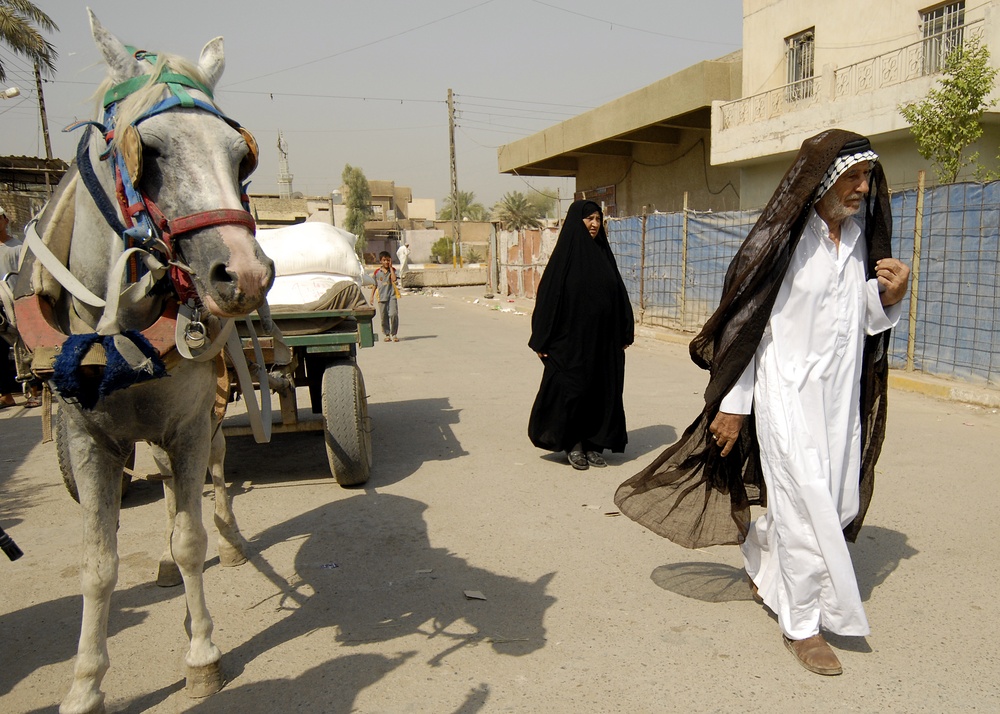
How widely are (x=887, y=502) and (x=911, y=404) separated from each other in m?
3.38

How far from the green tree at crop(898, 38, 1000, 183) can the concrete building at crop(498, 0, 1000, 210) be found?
49cm

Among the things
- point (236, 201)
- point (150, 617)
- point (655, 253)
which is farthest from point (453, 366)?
point (236, 201)

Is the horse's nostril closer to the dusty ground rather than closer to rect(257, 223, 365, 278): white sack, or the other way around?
the dusty ground

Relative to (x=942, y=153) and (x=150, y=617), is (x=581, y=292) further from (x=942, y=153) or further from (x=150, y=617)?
(x=942, y=153)

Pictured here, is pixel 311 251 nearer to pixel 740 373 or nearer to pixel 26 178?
pixel 740 373

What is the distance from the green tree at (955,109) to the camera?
996cm

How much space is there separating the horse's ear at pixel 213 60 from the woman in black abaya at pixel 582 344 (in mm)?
3412

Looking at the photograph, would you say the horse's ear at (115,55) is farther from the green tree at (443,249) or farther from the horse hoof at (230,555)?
the green tree at (443,249)

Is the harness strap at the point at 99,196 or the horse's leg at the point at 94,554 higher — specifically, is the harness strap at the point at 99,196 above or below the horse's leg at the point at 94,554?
above

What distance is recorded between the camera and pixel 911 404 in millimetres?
7594

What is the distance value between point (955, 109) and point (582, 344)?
7657 mm

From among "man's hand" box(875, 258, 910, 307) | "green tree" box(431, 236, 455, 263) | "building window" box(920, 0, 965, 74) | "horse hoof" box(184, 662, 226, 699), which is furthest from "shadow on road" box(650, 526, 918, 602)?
"green tree" box(431, 236, 455, 263)

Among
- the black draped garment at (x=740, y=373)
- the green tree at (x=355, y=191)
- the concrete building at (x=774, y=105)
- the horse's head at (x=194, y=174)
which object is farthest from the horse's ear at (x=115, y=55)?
the green tree at (x=355, y=191)

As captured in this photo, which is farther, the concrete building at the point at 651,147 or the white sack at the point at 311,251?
the concrete building at the point at 651,147
